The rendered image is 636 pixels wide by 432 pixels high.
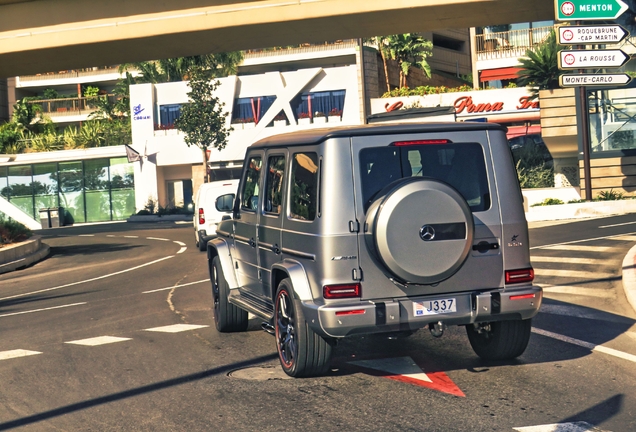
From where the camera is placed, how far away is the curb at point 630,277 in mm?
10959

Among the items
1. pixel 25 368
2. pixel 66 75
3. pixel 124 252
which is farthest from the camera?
pixel 66 75

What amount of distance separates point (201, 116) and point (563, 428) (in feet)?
159

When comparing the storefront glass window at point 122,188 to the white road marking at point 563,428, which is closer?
the white road marking at point 563,428

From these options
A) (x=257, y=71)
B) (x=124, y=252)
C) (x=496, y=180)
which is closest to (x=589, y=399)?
(x=496, y=180)

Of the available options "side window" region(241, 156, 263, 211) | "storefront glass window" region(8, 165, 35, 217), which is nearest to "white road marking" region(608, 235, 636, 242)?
"side window" region(241, 156, 263, 211)

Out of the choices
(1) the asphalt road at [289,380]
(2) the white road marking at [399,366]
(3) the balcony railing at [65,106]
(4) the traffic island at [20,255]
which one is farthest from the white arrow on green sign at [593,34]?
(3) the balcony railing at [65,106]

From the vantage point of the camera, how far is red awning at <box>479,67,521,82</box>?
173ft

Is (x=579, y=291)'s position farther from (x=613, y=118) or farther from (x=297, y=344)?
(x=613, y=118)

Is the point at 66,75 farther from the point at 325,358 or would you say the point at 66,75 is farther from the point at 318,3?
the point at 325,358

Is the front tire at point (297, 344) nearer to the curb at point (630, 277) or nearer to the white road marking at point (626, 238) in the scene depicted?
the curb at point (630, 277)

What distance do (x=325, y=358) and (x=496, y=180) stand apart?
2018 mm

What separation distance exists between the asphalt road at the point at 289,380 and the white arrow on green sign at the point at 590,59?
3.78 metres

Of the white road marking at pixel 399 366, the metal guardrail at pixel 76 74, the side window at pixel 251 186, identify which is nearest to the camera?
the white road marking at pixel 399 366

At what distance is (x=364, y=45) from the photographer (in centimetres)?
5922
